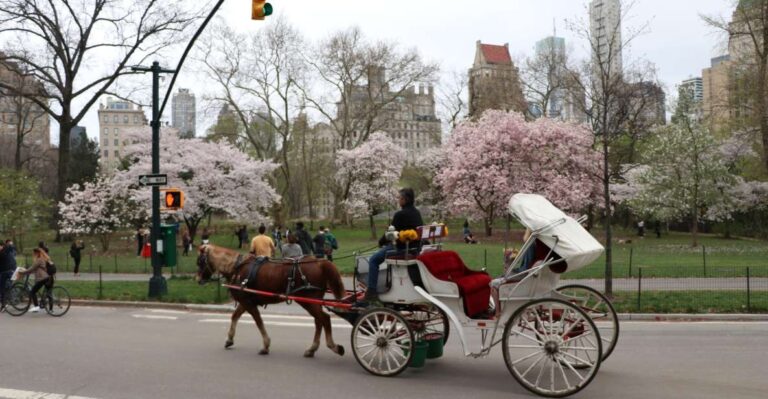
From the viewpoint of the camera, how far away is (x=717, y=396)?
7.23 m

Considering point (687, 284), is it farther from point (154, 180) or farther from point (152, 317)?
point (154, 180)

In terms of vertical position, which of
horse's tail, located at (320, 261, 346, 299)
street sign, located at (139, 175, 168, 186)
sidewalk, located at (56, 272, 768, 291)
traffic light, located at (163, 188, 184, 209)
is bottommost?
sidewalk, located at (56, 272, 768, 291)

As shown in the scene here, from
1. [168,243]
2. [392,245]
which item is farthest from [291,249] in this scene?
[392,245]

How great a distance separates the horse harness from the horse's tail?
227 millimetres

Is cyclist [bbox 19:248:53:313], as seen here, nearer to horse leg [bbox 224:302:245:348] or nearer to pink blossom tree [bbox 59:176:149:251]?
horse leg [bbox 224:302:245:348]

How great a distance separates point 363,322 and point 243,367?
1981 mm

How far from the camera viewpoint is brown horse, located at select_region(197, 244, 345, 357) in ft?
31.6

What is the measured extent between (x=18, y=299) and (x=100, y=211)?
27846 mm

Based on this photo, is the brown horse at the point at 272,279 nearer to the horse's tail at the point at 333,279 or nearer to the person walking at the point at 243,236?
the horse's tail at the point at 333,279

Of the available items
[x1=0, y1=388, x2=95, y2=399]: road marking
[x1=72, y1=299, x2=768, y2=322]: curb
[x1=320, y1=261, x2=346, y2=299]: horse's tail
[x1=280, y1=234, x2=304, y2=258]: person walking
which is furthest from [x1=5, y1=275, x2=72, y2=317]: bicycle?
[x1=320, y1=261, x2=346, y2=299]: horse's tail

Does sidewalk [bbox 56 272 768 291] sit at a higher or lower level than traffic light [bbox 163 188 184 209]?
lower

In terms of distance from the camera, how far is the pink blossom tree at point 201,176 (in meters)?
42.9

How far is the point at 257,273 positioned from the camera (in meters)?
10.0

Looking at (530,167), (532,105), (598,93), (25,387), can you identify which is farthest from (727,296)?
(532,105)
